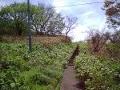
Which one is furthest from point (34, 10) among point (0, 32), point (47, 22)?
point (0, 32)

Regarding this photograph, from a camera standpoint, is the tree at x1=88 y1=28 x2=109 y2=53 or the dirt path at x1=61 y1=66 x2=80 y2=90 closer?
the dirt path at x1=61 y1=66 x2=80 y2=90

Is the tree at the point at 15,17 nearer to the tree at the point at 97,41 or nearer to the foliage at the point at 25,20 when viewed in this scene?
the foliage at the point at 25,20

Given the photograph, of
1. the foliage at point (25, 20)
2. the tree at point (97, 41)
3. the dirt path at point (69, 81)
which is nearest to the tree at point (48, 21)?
the foliage at point (25, 20)

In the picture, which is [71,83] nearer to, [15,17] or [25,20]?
[25,20]

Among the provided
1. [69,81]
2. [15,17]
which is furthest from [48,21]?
[69,81]

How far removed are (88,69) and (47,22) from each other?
40.0 meters

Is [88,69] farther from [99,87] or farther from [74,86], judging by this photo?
[99,87]

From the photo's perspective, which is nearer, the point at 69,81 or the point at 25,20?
the point at 69,81

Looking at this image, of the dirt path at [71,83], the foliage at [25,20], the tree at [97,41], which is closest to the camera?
the dirt path at [71,83]

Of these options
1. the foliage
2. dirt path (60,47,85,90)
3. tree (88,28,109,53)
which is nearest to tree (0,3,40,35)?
the foliage

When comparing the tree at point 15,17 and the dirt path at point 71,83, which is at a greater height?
the tree at point 15,17

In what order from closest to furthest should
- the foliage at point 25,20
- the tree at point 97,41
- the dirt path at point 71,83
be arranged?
the dirt path at point 71,83
the tree at point 97,41
the foliage at point 25,20

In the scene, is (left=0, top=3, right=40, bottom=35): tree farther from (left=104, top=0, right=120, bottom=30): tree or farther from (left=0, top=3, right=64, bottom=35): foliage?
(left=104, top=0, right=120, bottom=30): tree

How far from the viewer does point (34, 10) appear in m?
55.2
